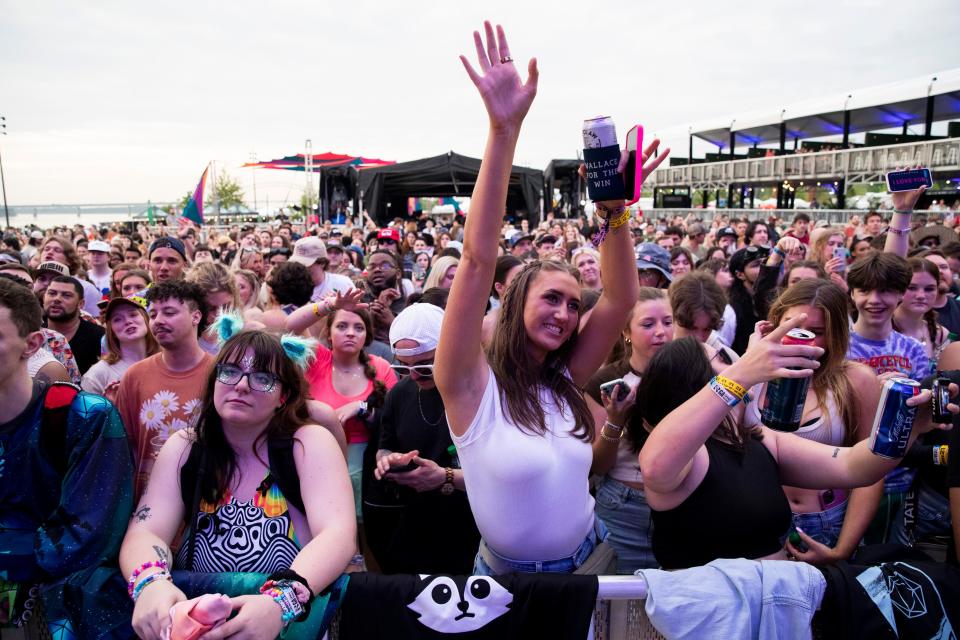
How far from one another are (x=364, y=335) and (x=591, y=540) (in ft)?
6.16

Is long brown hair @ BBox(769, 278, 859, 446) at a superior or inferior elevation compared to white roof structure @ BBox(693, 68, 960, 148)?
inferior

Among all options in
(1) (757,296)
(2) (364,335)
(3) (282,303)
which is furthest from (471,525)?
(1) (757,296)

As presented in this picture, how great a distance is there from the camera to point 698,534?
1965 millimetres

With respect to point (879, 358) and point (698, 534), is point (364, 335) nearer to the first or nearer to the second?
point (698, 534)

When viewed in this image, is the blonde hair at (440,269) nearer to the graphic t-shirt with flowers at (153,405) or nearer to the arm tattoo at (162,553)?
the graphic t-shirt with flowers at (153,405)

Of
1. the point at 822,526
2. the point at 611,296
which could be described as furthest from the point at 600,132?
the point at 822,526

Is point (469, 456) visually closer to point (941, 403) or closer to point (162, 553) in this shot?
point (162, 553)

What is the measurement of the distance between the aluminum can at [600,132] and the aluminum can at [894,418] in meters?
1.10

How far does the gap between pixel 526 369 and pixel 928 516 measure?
1.96 m

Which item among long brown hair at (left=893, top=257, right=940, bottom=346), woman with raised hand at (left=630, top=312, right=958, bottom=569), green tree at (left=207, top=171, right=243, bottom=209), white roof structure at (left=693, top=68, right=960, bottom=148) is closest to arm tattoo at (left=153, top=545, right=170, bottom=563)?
woman with raised hand at (left=630, top=312, right=958, bottom=569)

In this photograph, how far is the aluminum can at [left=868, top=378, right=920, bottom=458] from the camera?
1.87 metres

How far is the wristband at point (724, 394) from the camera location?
1725 mm

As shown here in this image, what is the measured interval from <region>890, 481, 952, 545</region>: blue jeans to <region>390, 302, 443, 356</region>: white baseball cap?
218 cm

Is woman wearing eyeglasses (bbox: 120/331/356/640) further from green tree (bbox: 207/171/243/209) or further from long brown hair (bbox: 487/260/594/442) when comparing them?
green tree (bbox: 207/171/243/209)
